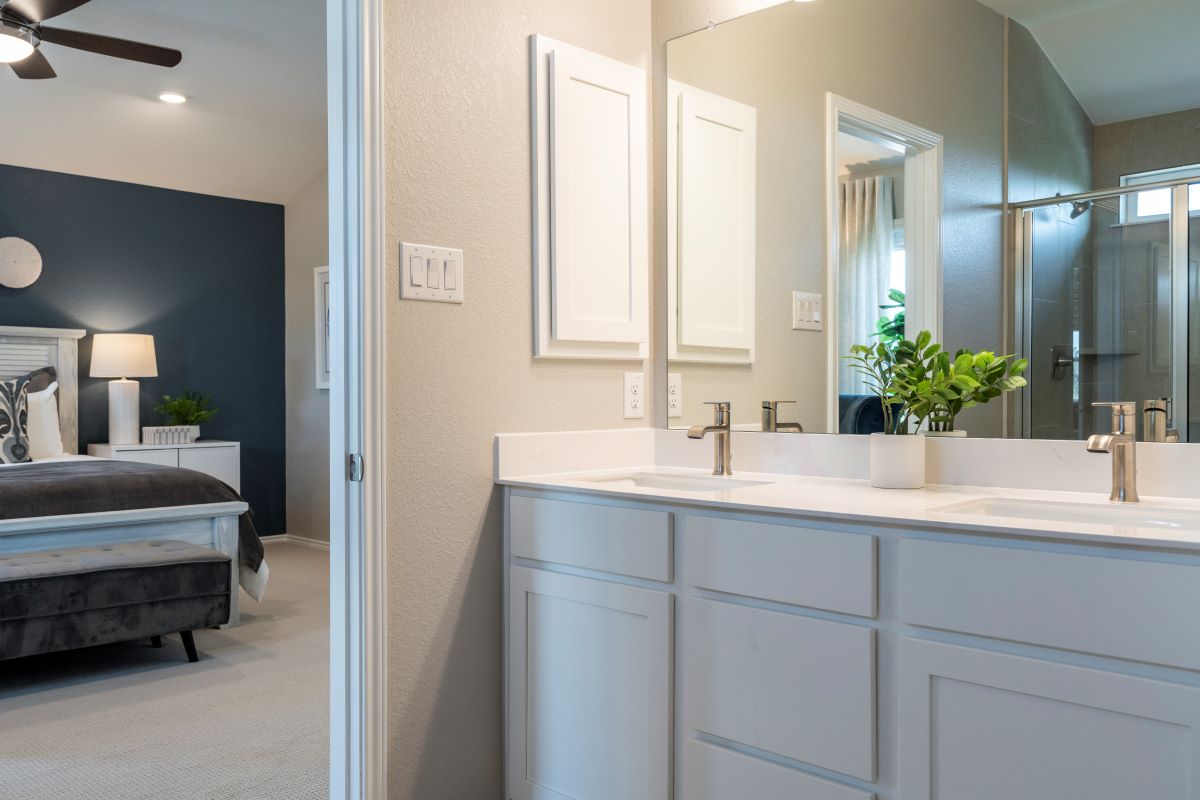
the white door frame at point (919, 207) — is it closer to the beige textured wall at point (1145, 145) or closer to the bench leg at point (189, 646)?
the beige textured wall at point (1145, 145)

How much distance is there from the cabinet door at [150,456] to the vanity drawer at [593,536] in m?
3.96

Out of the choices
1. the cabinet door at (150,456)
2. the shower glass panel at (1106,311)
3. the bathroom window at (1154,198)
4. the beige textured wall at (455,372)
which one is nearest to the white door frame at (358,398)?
the beige textured wall at (455,372)

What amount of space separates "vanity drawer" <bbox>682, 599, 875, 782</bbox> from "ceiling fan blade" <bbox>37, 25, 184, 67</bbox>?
10.8 ft

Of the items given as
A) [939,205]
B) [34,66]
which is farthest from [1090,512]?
[34,66]

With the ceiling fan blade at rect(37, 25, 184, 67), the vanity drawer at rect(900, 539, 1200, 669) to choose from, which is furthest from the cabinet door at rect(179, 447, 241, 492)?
the vanity drawer at rect(900, 539, 1200, 669)

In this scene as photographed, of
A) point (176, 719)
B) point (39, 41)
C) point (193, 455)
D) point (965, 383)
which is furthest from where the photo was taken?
point (193, 455)

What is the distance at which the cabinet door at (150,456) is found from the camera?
5.41 meters

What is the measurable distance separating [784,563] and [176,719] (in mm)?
2303

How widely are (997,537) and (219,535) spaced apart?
352 centimetres

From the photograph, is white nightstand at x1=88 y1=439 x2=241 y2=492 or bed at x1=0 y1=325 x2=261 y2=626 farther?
white nightstand at x1=88 y1=439 x2=241 y2=492

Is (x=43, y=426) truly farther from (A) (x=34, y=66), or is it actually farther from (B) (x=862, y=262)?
(B) (x=862, y=262)

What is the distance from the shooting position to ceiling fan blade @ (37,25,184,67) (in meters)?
3.62

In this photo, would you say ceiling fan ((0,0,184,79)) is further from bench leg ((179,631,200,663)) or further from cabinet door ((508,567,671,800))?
cabinet door ((508,567,671,800))

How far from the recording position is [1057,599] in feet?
4.34
